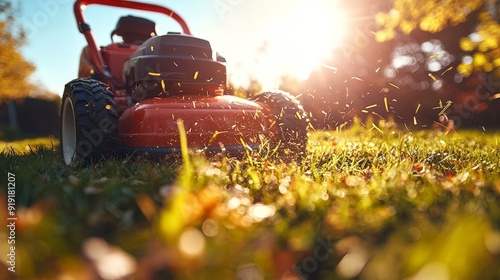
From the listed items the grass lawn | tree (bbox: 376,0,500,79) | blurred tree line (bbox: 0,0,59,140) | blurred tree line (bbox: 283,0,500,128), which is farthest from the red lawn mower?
blurred tree line (bbox: 0,0,59,140)

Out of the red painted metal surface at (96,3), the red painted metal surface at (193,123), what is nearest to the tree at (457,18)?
the red painted metal surface at (96,3)

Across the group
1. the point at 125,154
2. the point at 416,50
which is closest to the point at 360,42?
the point at 416,50

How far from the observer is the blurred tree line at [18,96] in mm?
16562

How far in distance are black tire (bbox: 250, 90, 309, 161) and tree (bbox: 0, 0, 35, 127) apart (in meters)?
12.5

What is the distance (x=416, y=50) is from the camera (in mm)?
17781

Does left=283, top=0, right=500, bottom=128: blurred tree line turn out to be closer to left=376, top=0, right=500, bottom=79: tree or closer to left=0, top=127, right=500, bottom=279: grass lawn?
left=376, top=0, right=500, bottom=79: tree

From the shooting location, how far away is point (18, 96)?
22.3m

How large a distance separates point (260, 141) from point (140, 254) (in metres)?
2.43

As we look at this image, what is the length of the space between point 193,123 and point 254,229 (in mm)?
1966

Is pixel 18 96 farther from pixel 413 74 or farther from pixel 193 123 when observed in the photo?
pixel 193 123

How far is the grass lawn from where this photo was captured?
104 centimetres

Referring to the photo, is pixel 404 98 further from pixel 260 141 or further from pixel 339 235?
pixel 339 235

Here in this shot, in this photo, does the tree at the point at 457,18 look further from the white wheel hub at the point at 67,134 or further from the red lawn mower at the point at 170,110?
the white wheel hub at the point at 67,134

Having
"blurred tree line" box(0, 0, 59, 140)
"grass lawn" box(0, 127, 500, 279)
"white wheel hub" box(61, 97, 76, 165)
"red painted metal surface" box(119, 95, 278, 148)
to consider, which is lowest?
"blurred tree line" box(0, 0, 59, 140)
